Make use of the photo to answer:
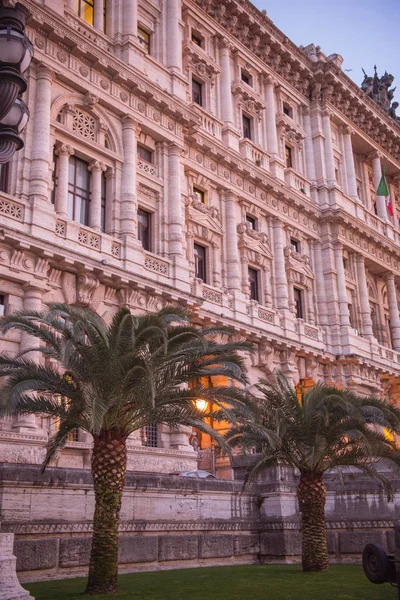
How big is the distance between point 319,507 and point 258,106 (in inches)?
879

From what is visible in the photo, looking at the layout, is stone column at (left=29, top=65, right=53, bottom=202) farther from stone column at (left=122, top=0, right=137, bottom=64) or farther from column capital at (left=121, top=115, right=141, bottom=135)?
stone column at (left=122, top=0, right=137, bottom=64)

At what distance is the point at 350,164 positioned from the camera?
128ft

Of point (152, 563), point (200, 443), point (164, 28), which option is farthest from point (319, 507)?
point (164, 28)

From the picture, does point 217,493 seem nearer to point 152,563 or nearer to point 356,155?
point 152,563

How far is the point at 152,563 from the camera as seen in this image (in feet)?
51.3

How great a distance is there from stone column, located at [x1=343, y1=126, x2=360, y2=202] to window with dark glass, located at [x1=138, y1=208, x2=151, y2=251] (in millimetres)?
15886

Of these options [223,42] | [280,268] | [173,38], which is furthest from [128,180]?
[223,42]

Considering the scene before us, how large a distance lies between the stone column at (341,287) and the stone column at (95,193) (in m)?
14.8

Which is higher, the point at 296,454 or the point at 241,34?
the point at 241,34

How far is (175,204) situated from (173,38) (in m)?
7.22

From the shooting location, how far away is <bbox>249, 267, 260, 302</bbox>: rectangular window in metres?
30.8

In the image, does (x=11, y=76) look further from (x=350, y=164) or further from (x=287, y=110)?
(x=350, y=164)

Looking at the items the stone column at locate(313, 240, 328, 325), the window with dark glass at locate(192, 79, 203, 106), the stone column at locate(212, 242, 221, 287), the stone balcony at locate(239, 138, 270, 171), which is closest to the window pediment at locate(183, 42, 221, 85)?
the window with dark glass at locate(192, 79, 203, 106)

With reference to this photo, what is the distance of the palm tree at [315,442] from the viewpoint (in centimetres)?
1625
